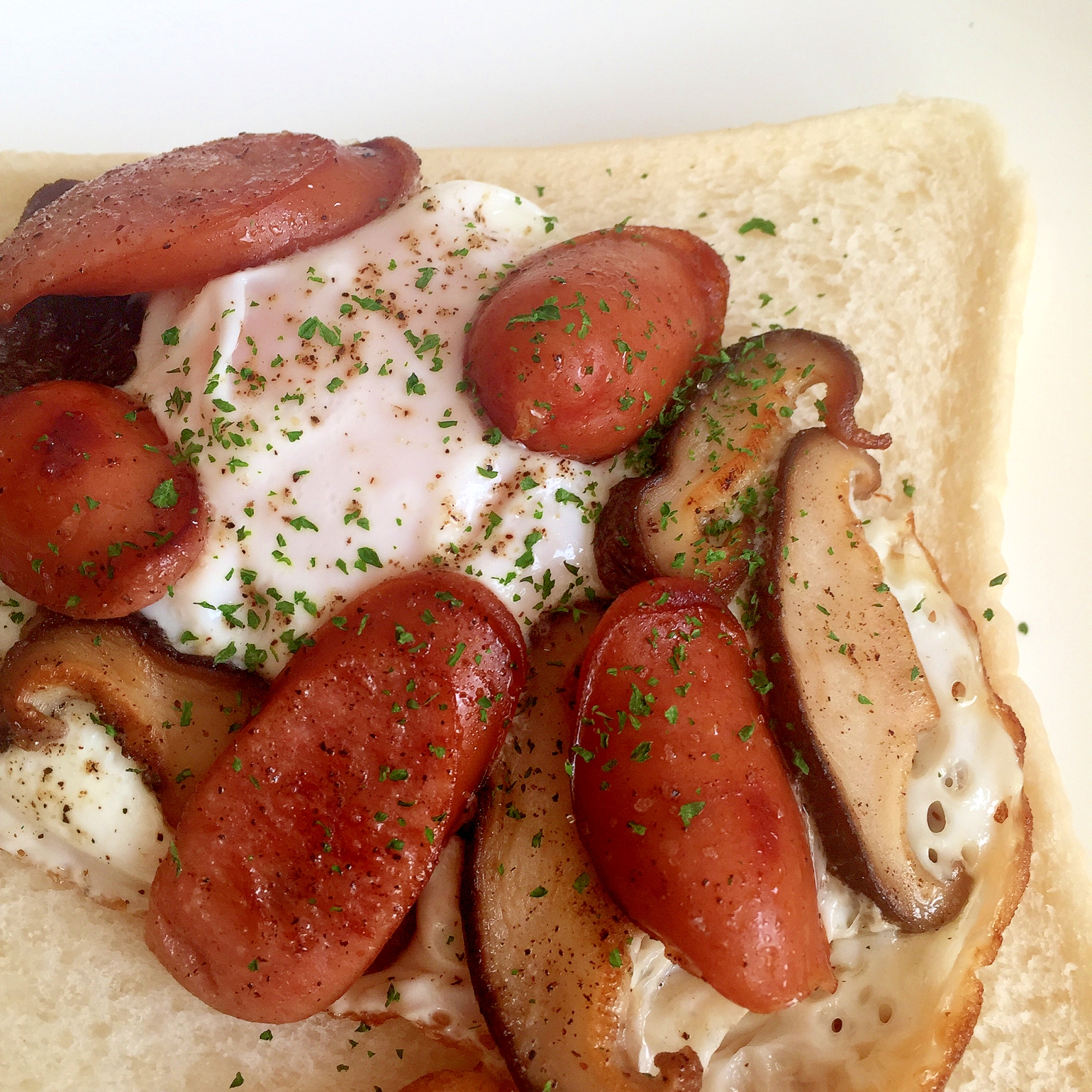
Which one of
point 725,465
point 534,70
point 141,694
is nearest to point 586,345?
point 725,465

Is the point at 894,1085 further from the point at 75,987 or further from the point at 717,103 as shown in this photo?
the point at 717,103

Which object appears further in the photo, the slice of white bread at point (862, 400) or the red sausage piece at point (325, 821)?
the slice of white bread at point (862, 400)

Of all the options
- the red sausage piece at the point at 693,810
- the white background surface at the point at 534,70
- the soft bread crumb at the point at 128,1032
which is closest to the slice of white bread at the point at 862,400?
the soft bread crumb at the point at 128,1032

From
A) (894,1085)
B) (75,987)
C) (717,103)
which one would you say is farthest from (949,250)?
(75,987)

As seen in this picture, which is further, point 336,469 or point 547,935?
point 336,469

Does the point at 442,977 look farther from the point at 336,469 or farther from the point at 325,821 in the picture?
the point at 336,469

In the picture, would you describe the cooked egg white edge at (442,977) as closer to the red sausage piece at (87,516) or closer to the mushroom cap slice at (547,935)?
the mushroom cap slice at (547,935)
